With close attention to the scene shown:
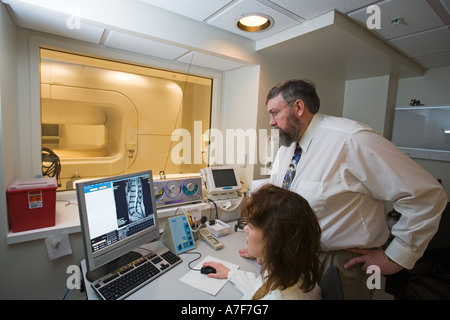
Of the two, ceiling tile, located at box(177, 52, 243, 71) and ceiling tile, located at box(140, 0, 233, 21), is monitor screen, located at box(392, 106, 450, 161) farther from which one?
ceiling tile, located at box(140, 0, 233, 21)

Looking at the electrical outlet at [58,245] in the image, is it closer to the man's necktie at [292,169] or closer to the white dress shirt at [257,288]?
the white dress shirt at [257,288]

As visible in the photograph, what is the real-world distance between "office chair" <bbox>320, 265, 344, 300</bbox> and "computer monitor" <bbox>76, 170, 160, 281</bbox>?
913 mm

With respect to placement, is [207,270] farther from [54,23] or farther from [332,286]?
[54,23]

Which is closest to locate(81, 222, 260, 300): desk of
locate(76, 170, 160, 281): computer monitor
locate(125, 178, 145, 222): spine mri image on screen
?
locate(76, 170, 160, 281): computer monitor

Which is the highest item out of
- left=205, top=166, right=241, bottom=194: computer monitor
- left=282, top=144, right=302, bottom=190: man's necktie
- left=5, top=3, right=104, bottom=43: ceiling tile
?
left=5, top=3, right=104, bottom=43: ceiling tile

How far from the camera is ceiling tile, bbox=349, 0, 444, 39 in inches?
56.1

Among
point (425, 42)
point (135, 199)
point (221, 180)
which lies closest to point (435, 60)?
point (425, 42)

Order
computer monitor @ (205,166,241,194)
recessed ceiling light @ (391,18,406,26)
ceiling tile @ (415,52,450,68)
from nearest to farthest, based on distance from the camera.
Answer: recessed ceiling light @ (391,18,406,26) < computer monitor @ (205,166,241,194) < ceiling tile @ (415,52,450,68)

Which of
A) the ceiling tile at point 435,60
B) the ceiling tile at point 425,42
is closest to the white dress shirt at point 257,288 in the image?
the ceiling tile at point 425,42

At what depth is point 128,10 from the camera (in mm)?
1469

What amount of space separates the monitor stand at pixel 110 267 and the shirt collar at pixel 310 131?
1.08 meters

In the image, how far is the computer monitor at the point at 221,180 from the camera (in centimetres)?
199

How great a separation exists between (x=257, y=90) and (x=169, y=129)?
2.99 feet
